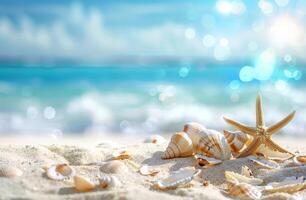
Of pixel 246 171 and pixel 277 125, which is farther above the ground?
pixel 277 125

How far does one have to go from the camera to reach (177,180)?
2570 millimetres

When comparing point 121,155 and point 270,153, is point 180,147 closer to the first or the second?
point 121,155

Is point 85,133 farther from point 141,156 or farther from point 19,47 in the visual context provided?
point 19,47

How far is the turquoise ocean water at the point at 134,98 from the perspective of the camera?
852 cm

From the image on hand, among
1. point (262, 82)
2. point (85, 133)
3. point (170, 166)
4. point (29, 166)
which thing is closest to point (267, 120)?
point (85, 133)

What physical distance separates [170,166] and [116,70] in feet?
43.0

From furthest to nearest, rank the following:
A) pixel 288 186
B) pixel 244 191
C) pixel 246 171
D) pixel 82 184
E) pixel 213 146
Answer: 1. pixel 213 146
2. pixel 246 171
3. pixel 288 186
4. pixel 244 191
5. pixel 82 184

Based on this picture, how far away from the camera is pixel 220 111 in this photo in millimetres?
10031

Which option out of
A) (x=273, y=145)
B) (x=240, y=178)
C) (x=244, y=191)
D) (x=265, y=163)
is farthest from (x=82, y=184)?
(x=273, y=145)

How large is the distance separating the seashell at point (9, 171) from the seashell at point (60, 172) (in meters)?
0.15

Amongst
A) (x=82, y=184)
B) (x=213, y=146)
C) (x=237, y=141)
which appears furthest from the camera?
(x=237, y=141)

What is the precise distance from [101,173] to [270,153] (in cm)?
116

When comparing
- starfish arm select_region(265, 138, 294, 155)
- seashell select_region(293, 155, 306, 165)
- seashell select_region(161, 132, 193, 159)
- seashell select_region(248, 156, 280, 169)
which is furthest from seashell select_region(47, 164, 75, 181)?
seashell select_region(293, 155, 306, 165)

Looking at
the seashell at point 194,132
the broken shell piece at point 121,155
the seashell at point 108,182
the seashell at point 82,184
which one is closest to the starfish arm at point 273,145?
the seashell at point 194,132
